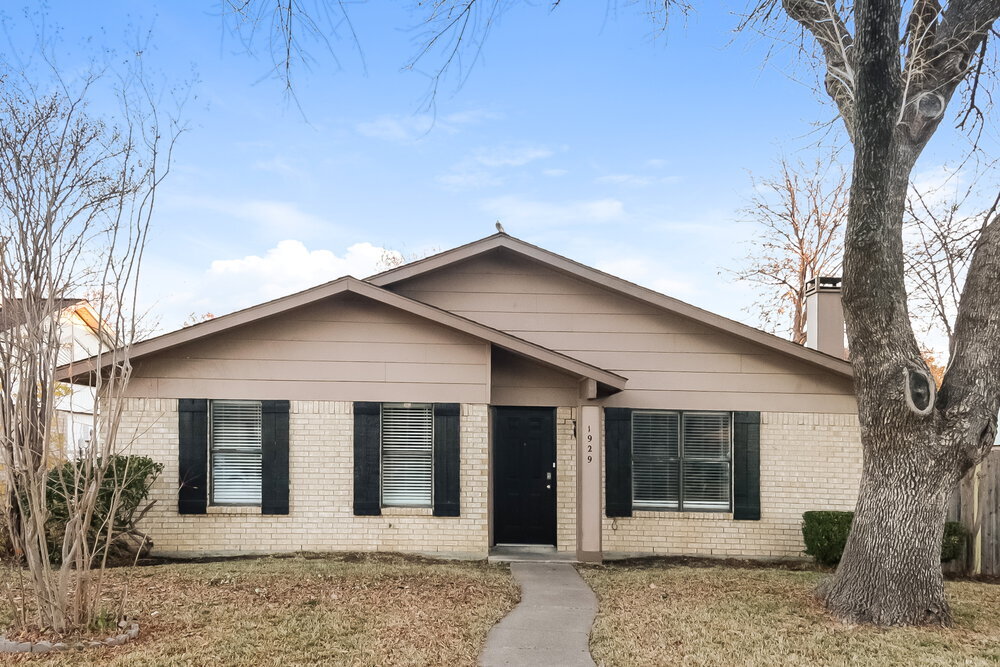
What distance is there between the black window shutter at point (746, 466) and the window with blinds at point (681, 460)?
0.35ft

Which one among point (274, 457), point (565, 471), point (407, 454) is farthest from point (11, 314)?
point (565, 471)

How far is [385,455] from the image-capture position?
35.0 feet

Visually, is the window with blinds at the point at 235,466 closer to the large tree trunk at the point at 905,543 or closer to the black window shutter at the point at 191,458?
the black window shutter at the point at 191,458

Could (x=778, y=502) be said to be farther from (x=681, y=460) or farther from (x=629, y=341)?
(x=629, y=341)

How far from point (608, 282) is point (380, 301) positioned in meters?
3.40

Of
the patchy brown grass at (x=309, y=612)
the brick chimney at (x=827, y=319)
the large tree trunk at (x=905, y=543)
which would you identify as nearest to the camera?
the patchy brown grass at (x=309, y=612)

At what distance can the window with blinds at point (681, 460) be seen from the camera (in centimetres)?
1113

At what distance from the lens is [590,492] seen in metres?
10.5

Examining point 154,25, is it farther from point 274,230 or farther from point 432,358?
point 274,230

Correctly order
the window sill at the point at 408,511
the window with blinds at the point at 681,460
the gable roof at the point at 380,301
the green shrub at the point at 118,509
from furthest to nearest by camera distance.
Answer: the window with blinds at the point at 681,460 < the window sill at the point at 408,511 < the gable roof at the point at 380,301 < the green shrub at the point at 118,509

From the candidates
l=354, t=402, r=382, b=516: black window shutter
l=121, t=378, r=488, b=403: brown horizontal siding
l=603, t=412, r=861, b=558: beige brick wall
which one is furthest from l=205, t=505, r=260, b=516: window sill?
l=603, t=412, r=861, b=558: beige brick wall

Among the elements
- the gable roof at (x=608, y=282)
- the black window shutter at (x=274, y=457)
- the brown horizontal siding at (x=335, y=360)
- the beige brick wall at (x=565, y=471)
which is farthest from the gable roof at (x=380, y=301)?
the black window shutter at (x=274, y=457)

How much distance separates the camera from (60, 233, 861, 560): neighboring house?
10.5m

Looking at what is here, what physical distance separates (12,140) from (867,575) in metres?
9.65
